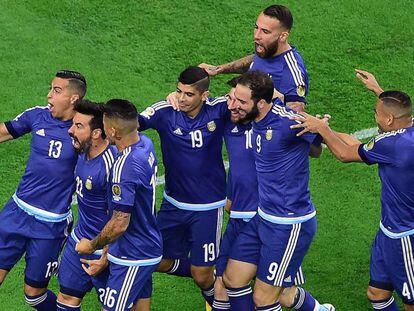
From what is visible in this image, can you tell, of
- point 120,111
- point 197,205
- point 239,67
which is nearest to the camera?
point 120,111

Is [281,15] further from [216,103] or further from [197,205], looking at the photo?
[197,205]

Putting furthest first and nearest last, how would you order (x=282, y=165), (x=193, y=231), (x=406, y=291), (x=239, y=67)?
1. (x=239, y=67)
2. (x=193, y=231)
3. (x=406, y=291)
4. (x=282, y=165)

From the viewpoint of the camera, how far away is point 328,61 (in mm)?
14883

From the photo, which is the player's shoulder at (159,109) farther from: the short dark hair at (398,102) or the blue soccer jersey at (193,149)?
the short dark hair at (398,102)

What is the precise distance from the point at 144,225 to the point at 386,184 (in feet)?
6.87

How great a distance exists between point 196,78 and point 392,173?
6.26 ft

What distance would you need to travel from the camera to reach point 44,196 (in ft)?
33.1

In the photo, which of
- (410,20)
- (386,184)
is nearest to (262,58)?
(386,184)

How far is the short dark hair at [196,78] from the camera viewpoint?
1012cm

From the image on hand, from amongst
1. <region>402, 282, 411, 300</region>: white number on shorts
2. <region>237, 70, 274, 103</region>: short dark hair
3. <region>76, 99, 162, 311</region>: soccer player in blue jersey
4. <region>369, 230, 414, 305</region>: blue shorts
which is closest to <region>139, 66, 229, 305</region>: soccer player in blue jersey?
<region>237, 70, 274, 103</region>: short dark hair

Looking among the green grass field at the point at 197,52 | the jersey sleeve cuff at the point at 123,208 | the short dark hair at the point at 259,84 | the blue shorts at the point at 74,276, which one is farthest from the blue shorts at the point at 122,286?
the green grass field at the point at 197,52

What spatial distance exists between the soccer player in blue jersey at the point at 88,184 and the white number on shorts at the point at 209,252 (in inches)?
46.7

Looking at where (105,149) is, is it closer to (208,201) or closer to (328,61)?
(208,201)

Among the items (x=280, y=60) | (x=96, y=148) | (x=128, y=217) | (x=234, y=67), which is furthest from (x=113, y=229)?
(x=234, y=67)
